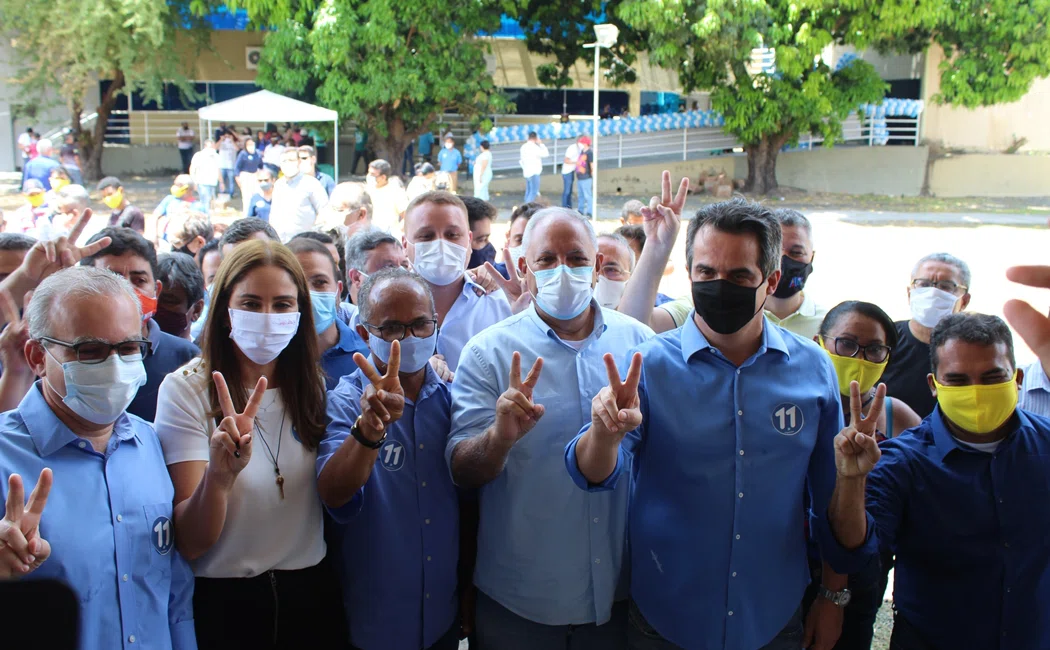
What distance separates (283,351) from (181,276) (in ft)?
5.54

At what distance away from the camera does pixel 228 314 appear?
282cm

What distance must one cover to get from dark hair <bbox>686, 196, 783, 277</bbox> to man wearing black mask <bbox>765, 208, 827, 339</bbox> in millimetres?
1418

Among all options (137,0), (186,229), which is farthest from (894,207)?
(186,229)

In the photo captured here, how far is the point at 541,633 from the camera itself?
2.78m

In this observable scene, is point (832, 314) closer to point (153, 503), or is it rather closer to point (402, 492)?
point (402, 492)

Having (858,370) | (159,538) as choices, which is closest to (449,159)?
(858,370)

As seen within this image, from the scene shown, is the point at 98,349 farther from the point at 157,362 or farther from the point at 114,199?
the point at 114,199

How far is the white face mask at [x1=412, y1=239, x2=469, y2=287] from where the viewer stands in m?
4.19

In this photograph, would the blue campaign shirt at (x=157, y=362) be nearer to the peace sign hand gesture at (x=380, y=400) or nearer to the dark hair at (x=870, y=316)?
the peace sign hand gesture at (x=380, y=400)

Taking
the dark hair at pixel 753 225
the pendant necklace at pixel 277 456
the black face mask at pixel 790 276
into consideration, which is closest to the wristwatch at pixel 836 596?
the dark hair at pixel 753 225

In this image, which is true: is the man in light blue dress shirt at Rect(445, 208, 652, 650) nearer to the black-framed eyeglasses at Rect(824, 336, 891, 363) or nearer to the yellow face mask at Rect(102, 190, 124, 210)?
the black-framed eyeglasses at Rect(824, 336, 891, 363)

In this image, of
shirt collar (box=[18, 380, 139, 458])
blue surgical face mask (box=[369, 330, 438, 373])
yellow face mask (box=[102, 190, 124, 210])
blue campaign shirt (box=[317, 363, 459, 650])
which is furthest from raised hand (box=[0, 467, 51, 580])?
yellow face mask (box=[102, 190, 124, 210])

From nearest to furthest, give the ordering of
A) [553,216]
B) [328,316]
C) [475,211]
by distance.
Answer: [553,216], [328,316], [475,211]

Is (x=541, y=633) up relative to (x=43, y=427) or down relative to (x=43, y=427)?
down
